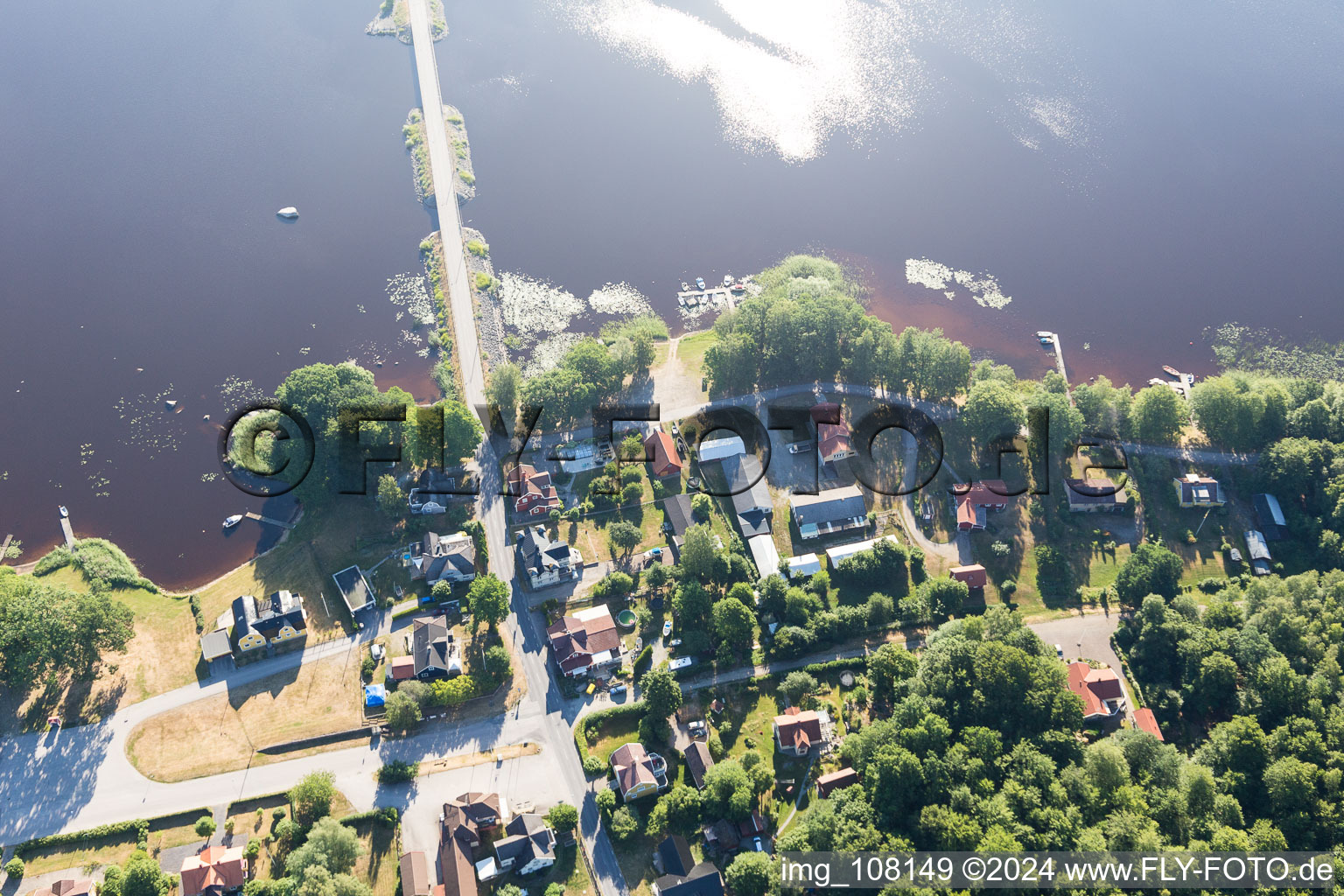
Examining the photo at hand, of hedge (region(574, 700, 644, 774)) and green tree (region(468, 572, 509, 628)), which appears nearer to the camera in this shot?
hedge (region(574, 700, 644, 774))

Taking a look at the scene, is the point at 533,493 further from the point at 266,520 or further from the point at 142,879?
the point at 142,879

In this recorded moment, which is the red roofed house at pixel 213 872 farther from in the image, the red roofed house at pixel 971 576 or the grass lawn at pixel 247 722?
the red roofed house at pixel 971 576

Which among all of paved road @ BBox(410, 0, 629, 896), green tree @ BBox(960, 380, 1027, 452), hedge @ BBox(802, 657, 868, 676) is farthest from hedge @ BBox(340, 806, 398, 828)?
green tree @ BBox(960, 380, 1027, 452)

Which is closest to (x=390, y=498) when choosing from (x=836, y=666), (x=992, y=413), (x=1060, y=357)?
(x=836, y=666)

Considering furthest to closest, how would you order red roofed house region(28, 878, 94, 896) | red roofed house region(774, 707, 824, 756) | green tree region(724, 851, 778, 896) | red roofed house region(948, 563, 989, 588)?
red roofed house region(948, 563, 989, 588) < red roofed house region(774, 707, 824, 756) < green tree region(724, 851, 778, 896) < red roofed house region(28, 878, 94, 896)

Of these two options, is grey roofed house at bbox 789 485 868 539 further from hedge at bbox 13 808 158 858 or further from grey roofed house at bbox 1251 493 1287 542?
hedge at bbox 13 808 158 858

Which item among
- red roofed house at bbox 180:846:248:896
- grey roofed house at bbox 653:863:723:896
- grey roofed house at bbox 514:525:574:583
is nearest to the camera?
red roofed house at bbox 180:846:248:896

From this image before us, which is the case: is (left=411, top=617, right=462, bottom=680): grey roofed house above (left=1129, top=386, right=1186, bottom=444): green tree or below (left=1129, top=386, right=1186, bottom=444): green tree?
below
